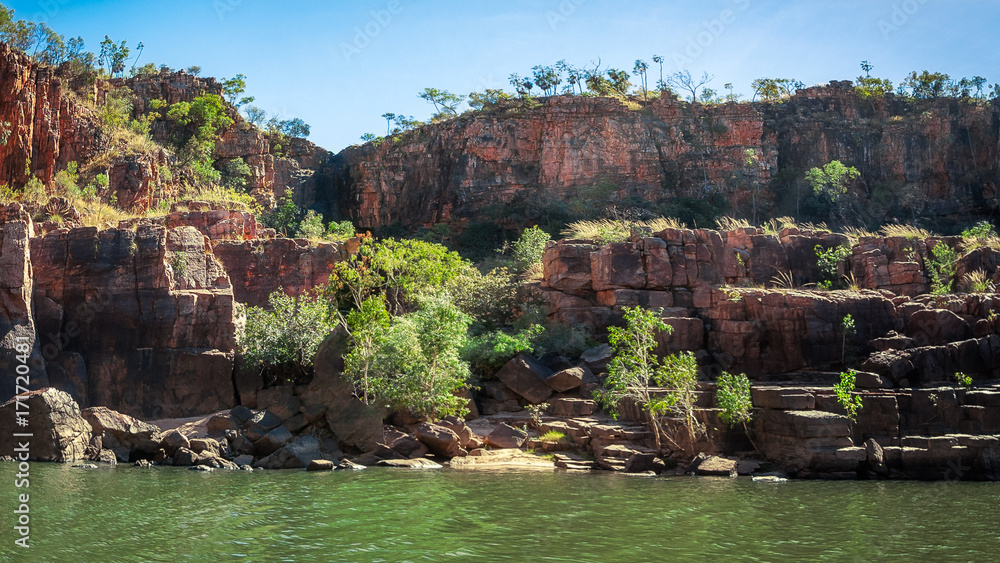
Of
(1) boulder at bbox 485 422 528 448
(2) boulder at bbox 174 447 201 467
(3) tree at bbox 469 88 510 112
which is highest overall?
(3) tree at bbox 469 88 510 112

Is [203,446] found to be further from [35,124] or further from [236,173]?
[236,173]

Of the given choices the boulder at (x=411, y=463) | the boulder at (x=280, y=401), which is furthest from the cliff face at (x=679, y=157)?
the boulder at (x=411, y=463)

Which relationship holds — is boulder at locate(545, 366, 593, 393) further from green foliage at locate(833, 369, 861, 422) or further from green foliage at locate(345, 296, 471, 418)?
green foliage at locate(833, 369, 861, 422)

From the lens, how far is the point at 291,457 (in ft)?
57.9

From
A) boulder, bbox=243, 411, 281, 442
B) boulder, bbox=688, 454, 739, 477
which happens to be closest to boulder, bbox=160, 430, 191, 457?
A: boulder, bbox=243, 411, 281, 442

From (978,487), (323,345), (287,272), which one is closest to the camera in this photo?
(978,487)

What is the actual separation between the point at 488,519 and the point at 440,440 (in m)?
6.73

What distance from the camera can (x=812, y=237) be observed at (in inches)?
1133

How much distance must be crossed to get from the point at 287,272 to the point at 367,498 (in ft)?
52.0

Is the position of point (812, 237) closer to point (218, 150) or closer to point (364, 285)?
point (364, 285)

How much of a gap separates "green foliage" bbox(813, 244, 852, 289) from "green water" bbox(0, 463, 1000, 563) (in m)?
13.5

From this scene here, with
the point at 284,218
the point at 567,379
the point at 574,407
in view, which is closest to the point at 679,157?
the point at 284,218

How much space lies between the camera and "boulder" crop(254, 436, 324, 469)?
17.5 metres

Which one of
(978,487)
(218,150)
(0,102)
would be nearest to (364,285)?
(978,487)
